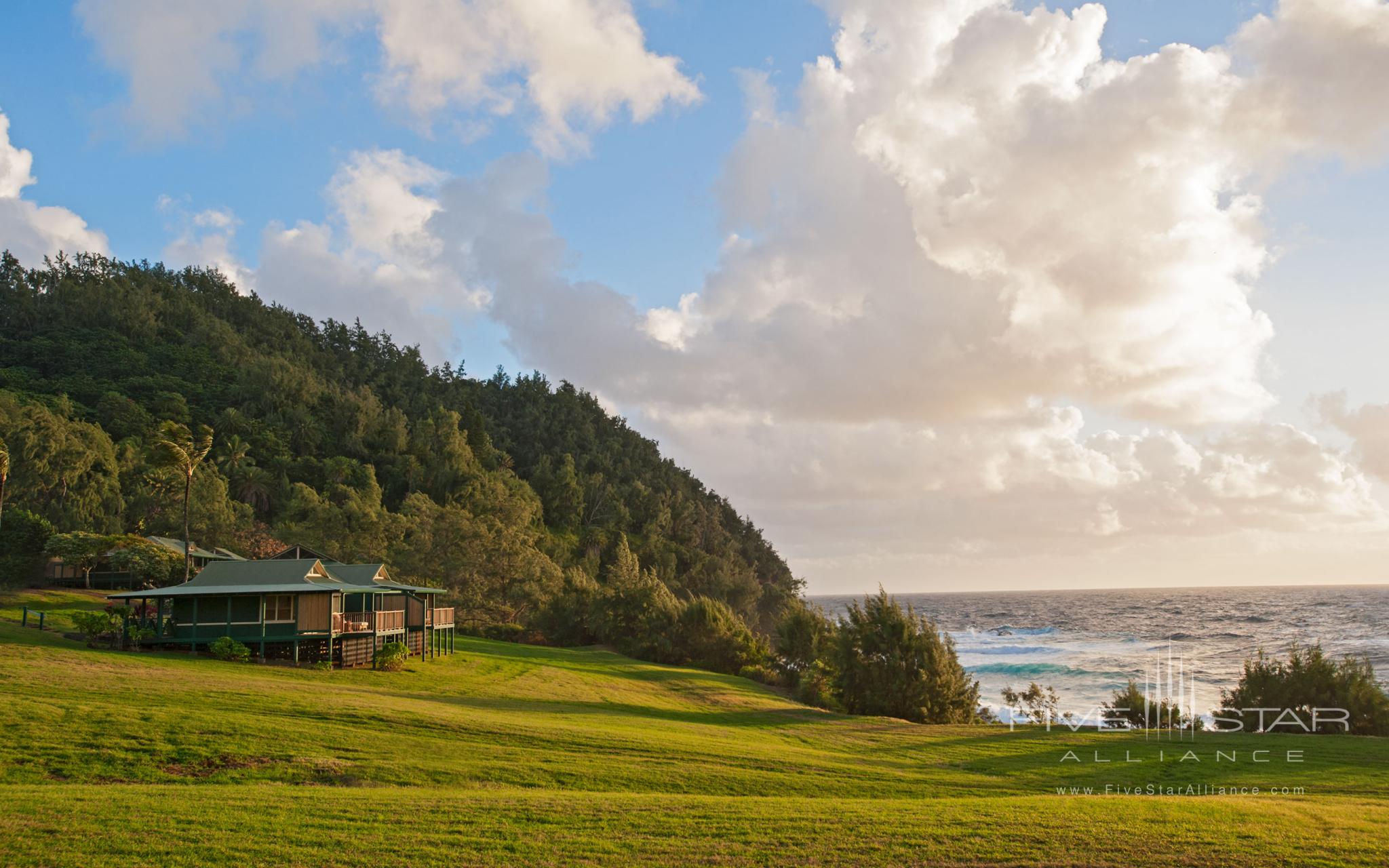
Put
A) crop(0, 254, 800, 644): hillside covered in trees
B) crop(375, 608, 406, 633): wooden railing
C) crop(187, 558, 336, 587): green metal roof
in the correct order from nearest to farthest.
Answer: crop(187, 558, 336, 587): green metal roof
crop(375, 608, 406, 633): wooden railing
crop(0, 254, 800, 644): hillside covered in trees

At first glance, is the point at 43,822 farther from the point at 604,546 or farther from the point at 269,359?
the point at 269,359

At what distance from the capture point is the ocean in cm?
5716

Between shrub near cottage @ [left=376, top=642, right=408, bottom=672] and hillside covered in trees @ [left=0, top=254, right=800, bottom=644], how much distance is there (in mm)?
16971

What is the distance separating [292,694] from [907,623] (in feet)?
74.6

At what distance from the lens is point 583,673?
3872cm

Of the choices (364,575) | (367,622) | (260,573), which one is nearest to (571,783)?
(367,622)

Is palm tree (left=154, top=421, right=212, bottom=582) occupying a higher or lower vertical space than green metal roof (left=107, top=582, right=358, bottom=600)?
higher

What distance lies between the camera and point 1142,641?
86.6m

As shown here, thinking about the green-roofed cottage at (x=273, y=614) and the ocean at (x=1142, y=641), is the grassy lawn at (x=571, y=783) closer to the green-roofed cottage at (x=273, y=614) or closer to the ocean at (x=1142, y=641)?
the green-roofed cottage at (x=273, y=614)

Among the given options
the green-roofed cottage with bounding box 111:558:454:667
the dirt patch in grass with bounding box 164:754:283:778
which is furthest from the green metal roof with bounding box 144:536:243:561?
the dirt patch in grass with bounding box 164:754:283:778

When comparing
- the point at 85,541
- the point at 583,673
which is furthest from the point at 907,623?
the point at 85,541

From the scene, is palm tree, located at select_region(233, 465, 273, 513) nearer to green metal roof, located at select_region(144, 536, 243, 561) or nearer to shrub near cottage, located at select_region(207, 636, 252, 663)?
green metal roof, located at select_region(144, 536, 243, 561)

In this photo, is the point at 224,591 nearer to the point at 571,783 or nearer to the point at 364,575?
the point at 364,575

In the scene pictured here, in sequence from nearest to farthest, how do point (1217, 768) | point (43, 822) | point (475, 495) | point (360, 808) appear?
point (43, 822) → point (360, 808) → point (1217, 768) → point (475, 495)
